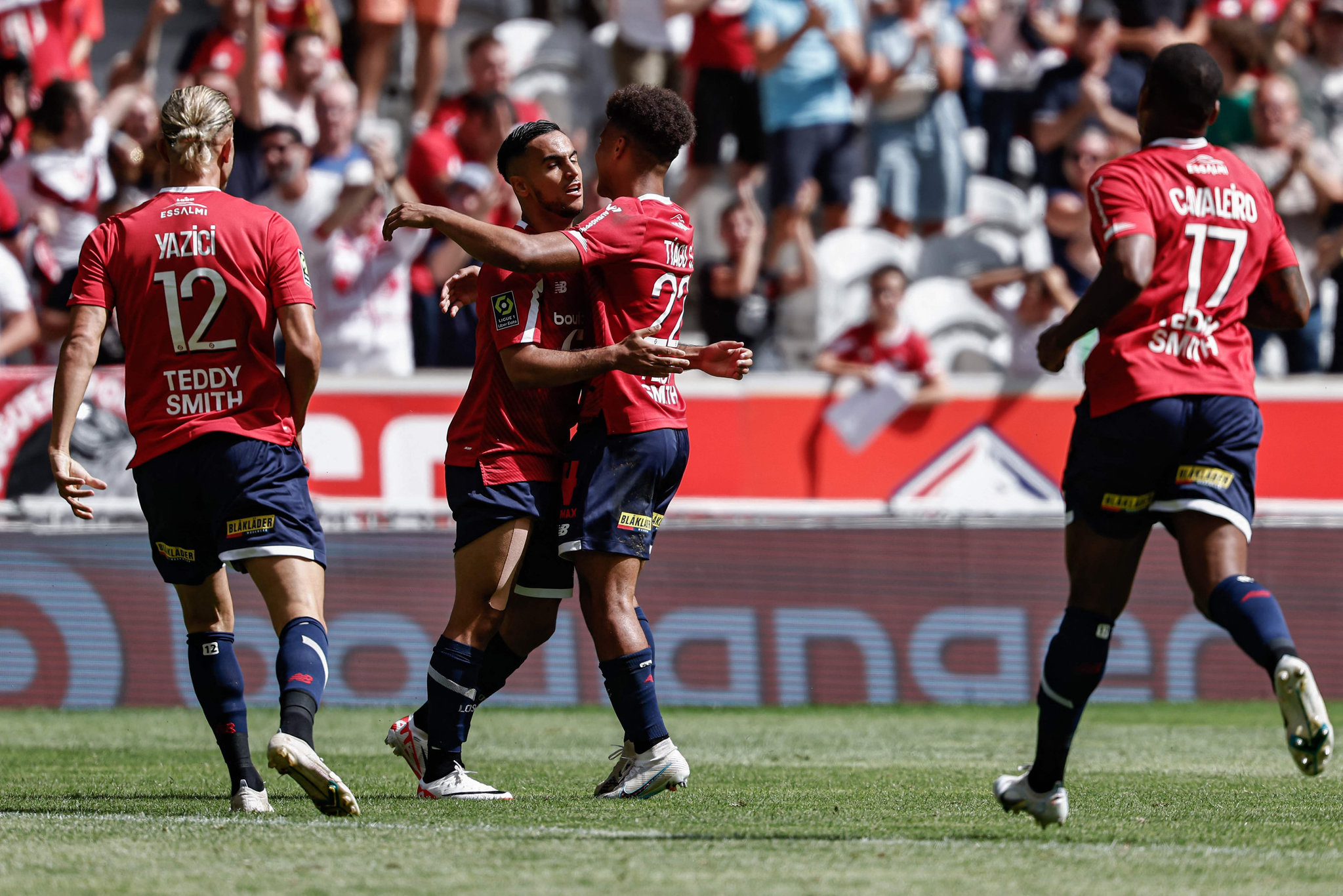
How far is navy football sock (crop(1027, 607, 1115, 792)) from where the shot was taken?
4.84 m

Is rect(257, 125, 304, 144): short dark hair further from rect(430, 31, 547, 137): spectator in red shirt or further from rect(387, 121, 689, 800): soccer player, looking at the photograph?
rect(387, 121, 689, 800): soccer player

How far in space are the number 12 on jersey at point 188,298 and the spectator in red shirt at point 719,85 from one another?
845cm

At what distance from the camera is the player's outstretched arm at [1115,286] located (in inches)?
183

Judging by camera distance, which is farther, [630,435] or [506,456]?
[506,456]

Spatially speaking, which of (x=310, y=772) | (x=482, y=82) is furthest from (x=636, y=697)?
(x=482, y=82)

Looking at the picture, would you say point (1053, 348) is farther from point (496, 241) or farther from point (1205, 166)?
point (496, 241)

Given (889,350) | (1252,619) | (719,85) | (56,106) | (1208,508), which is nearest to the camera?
(1252,619)

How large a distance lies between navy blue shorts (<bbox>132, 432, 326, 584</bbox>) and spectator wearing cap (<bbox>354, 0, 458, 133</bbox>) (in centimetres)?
845

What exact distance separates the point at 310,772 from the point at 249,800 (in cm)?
72

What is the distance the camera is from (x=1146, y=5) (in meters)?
14.7

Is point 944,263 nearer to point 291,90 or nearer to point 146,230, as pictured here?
point 291,90

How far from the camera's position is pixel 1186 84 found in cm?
483

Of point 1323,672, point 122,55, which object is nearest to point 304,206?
point 122,55

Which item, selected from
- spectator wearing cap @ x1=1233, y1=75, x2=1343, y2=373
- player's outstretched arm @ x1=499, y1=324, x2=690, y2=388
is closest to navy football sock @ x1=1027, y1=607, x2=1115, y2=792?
player's outstretched arm @ x1=499, y1=324, x2=690, y2=388
